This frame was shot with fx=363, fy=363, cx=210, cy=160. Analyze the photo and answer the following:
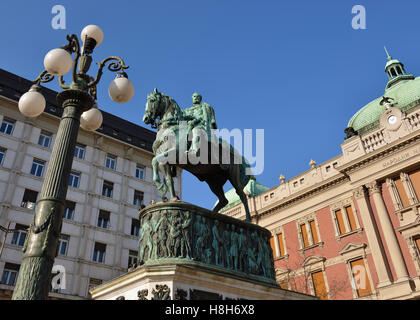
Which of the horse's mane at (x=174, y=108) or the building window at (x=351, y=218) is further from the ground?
the building window at (x=351, y=218)

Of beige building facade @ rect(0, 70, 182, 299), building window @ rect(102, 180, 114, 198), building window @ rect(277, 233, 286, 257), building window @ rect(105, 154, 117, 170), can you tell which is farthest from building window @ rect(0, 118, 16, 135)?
building window @ rect(277, 233, 286, 257)

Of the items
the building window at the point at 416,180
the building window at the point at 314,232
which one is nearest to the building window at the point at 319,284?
the building window at the point at 314,232

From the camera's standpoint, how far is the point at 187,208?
7.99m

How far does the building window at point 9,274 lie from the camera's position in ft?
81.9

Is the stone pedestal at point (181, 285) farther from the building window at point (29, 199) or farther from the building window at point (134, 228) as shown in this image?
the building window at point (134, 228)

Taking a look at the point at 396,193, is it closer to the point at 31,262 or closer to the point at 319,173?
the point at 319,173

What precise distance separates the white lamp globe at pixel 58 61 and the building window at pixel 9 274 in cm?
2346

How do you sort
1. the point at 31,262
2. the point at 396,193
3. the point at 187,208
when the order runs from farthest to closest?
the point at 396,193 → the point at 187,208 → the point at 31,262

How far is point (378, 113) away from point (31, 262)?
30.5 meters

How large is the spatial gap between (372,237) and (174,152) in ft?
68.2

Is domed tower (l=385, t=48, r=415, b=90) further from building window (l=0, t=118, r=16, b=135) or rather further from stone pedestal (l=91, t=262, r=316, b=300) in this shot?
building window (l=0, t=118, r=16, b=135)

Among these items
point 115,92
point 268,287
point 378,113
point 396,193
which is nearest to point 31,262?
point 115,92

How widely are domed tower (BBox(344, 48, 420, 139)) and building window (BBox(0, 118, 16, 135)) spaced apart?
91.5 ft
